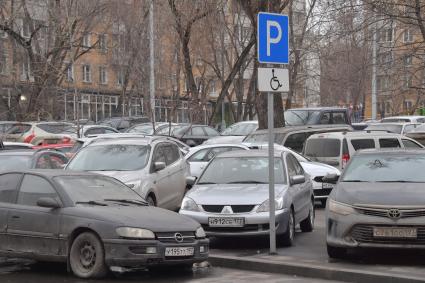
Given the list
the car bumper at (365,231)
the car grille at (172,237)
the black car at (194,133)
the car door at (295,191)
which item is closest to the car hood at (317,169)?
the car door at (295,191)

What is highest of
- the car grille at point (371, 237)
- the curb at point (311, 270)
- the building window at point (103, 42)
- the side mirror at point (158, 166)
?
the building window at point (103, 42)

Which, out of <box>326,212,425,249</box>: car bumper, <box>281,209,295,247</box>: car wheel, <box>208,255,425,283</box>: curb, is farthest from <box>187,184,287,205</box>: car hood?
<box>326,212,425,249</box>: car bumper

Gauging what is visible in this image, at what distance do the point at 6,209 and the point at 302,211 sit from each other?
4982 mm

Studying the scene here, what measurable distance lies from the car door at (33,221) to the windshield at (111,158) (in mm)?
3988

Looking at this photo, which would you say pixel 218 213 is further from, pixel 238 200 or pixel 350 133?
pixel 350 133

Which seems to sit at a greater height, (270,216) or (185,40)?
(185,40)

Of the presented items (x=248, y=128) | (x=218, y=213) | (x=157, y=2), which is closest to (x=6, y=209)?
(x=218, y=213)

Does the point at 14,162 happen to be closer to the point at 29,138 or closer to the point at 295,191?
the point at 295,191

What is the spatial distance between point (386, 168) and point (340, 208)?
4.68 feet

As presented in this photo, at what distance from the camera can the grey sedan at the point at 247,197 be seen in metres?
11.1

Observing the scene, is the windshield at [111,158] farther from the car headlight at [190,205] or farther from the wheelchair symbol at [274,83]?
the wheelchair symbol at [274,83]

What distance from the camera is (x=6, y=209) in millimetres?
10078

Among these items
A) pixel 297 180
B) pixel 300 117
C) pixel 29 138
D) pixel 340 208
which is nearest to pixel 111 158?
pixel 297 180

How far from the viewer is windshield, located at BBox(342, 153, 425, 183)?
35.0 ft
